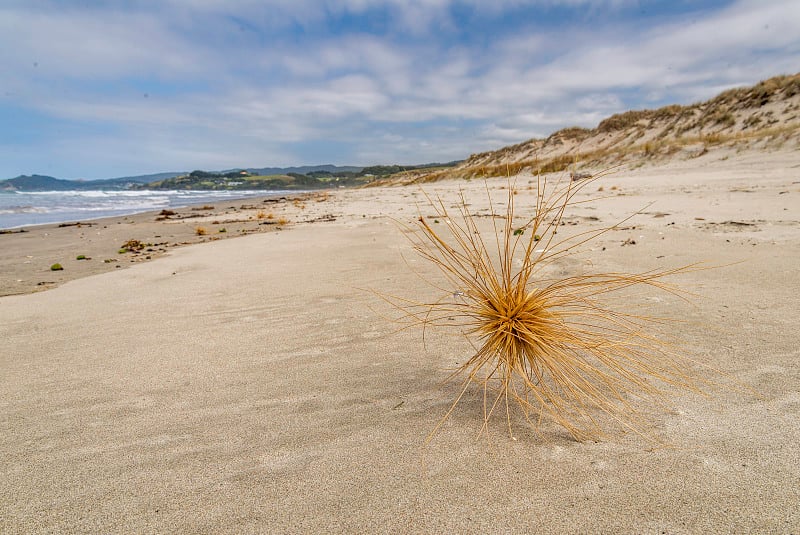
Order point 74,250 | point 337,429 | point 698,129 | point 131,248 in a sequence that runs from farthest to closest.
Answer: point 698,129 → point 74,250 → point 131,248 → point 337,429

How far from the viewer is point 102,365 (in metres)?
2.19

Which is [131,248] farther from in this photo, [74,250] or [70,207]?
[70,207]

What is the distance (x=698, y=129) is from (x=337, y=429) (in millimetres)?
25167

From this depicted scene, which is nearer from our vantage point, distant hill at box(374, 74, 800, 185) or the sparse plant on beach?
the sparse plant on beach

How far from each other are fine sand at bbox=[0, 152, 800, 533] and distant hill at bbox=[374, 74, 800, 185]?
7597mm

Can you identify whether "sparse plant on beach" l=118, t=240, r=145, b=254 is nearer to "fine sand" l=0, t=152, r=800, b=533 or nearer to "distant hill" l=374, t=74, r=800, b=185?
"fine sand" l=0, t=152, r=800, b=533

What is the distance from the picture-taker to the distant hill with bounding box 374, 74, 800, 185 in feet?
46.4

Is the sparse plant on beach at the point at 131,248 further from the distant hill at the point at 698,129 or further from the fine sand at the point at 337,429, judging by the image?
the distant hill at the point at 698,129

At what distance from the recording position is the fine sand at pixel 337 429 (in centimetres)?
115

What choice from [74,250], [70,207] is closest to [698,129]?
[74,250]

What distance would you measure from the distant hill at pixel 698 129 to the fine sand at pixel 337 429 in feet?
24.9

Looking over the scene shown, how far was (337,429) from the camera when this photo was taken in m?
1.55

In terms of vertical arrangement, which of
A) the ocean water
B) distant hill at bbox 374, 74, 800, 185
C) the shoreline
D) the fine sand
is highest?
distant hill at bbox 374, 74, 800, 185

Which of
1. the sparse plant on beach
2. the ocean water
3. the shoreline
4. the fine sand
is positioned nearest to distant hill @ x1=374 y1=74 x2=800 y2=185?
the shoreline
